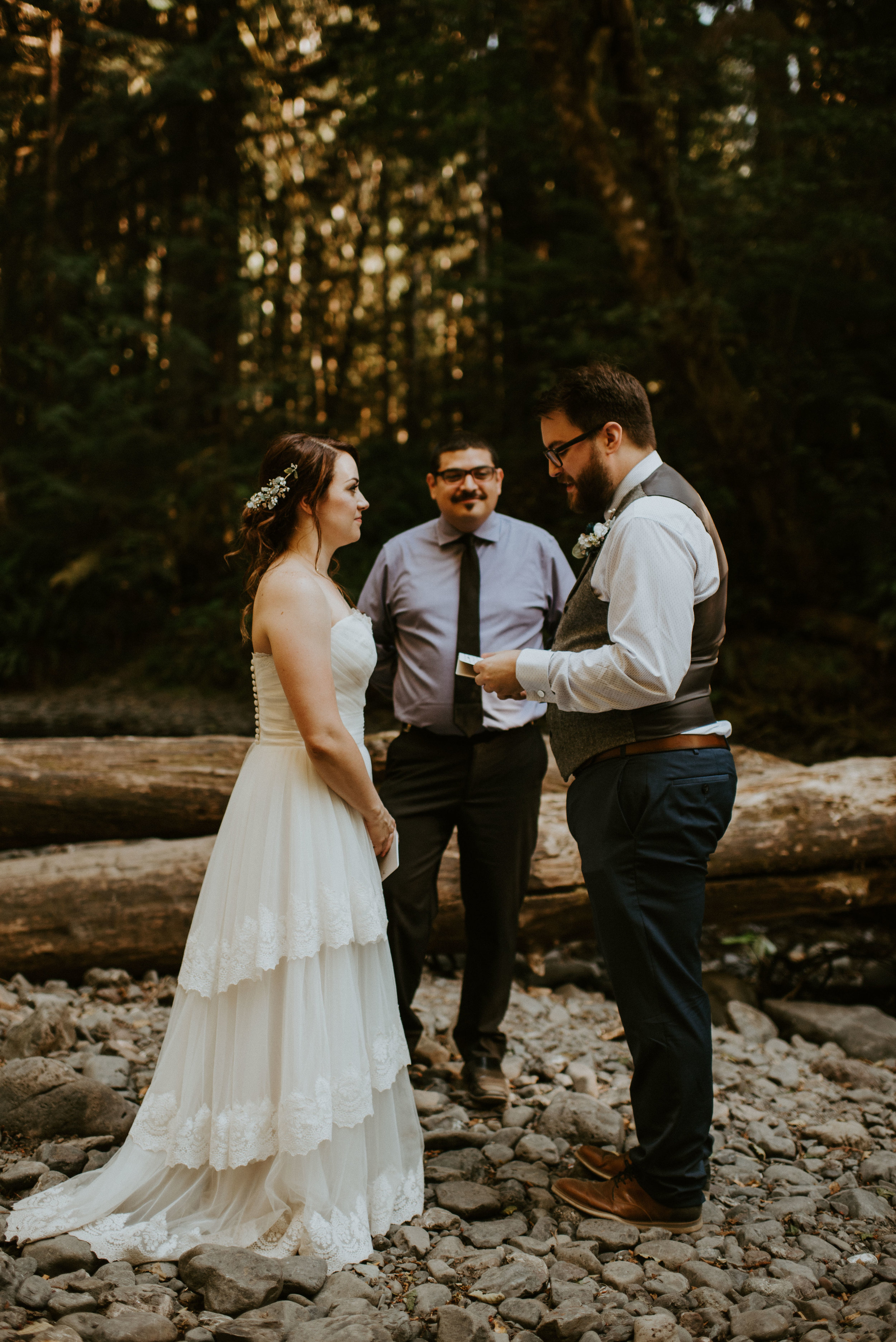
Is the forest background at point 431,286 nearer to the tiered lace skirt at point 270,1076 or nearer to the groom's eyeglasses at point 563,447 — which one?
the groom's eyeglasses at point 563,447

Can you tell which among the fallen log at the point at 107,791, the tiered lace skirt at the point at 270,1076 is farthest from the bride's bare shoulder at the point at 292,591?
the fallen log at the point at 107,791

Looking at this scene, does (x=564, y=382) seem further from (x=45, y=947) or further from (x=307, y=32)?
(x=307, y=32)

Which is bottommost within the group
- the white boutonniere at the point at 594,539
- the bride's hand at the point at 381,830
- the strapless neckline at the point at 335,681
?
the bride's hand at the point at 381,830

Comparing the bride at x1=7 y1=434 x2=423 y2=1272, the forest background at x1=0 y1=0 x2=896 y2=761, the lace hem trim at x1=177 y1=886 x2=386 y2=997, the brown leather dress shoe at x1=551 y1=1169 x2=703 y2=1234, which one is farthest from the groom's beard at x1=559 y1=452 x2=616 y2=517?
the forest background at x1=0 y1=0 x2=896 y2=761

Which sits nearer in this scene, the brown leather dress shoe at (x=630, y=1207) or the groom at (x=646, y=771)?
the groom at (x=646, y=771)

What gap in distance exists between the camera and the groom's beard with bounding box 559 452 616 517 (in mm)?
2789

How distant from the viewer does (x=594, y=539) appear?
9.21 ft

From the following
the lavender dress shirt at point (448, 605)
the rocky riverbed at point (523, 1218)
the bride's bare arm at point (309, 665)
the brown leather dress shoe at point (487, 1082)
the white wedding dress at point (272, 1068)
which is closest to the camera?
the rocky riverbed at point (523, 1218)

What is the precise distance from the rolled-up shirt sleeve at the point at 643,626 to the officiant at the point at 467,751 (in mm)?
1139

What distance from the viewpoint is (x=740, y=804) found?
16.1ft

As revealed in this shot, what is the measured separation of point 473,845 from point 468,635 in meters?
0.82

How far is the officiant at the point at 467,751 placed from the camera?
372cm

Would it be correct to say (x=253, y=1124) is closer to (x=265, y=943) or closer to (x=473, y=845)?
(x=265, y=943)

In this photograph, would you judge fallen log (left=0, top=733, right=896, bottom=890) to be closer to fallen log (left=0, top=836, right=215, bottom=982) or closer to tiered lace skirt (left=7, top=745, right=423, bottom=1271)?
fallen log (left=0, top=836, right=215, bottom=982)
